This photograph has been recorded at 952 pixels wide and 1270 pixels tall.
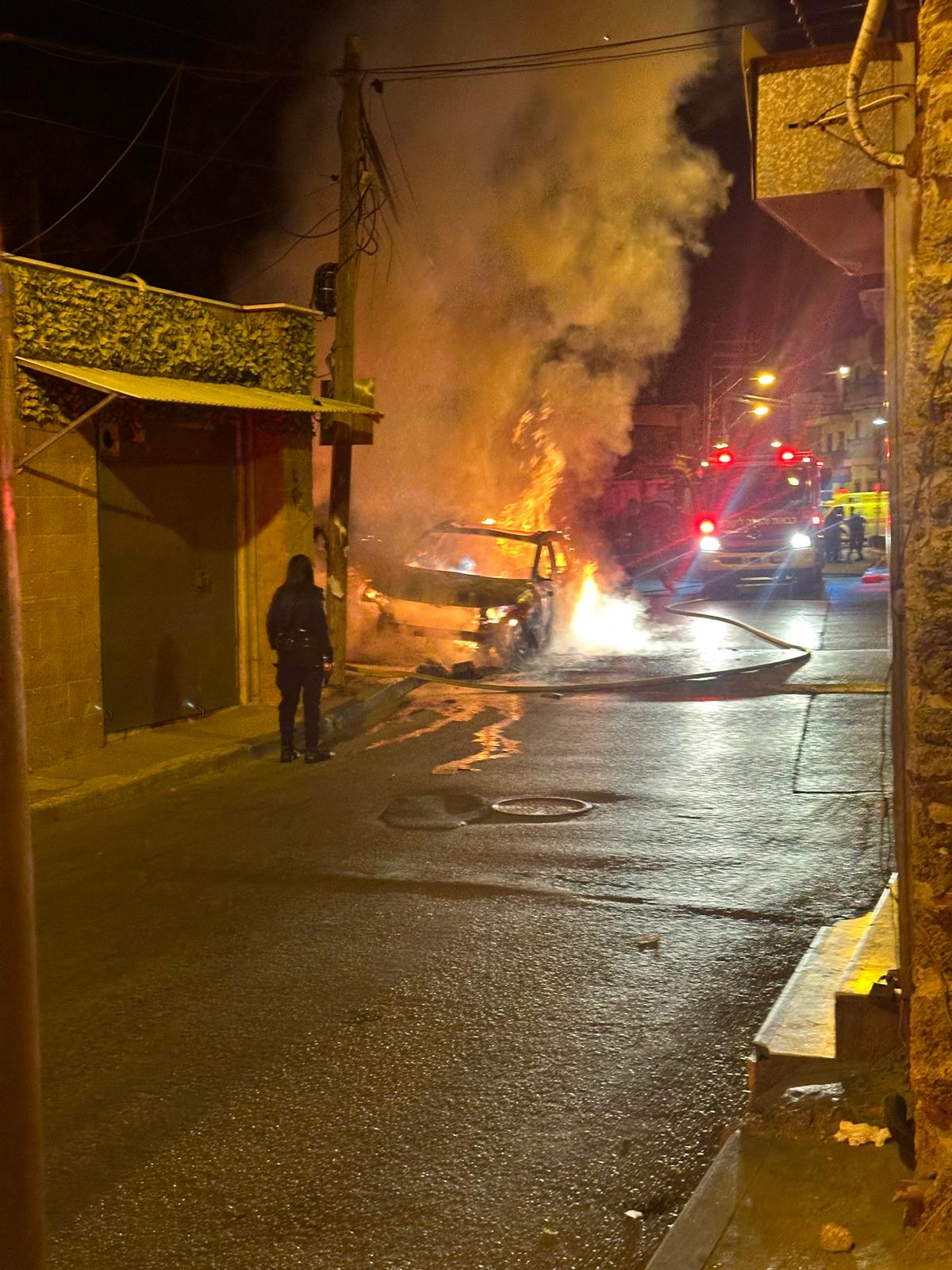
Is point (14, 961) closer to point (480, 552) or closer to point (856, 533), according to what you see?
point (480, 552)

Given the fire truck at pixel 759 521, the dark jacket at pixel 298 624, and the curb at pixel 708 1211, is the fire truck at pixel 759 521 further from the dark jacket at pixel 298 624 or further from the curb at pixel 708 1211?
the curb at pixel 708 1211

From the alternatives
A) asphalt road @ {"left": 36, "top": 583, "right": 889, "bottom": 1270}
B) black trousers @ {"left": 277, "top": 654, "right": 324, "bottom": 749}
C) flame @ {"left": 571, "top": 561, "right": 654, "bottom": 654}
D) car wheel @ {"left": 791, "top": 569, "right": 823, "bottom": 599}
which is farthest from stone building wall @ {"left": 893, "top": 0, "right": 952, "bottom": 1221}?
car wheel @ {"left": 791, "top": 569, "right": 823, "bottom": 599}

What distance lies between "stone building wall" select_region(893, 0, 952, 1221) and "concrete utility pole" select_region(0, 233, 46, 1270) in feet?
8.05

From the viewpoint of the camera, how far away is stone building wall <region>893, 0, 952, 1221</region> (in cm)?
362

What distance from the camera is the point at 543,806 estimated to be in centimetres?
984

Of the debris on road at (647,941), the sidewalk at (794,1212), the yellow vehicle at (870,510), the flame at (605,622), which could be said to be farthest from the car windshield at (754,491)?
the sidewalk at (794,1212)

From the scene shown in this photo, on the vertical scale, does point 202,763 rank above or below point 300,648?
below

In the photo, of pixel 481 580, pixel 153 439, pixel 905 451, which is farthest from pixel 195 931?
pixel 481 580

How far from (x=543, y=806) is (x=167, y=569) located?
5442mm

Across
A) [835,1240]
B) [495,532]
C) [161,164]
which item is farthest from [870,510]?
[835,1240]

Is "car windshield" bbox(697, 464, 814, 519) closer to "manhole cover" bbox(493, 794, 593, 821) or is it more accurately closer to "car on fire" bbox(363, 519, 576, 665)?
"car on fire" bbox(363, 519, 576, 665)

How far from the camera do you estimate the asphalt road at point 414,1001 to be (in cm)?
422

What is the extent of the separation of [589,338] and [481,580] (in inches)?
375

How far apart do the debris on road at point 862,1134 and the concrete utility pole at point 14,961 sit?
2727 millimetres
